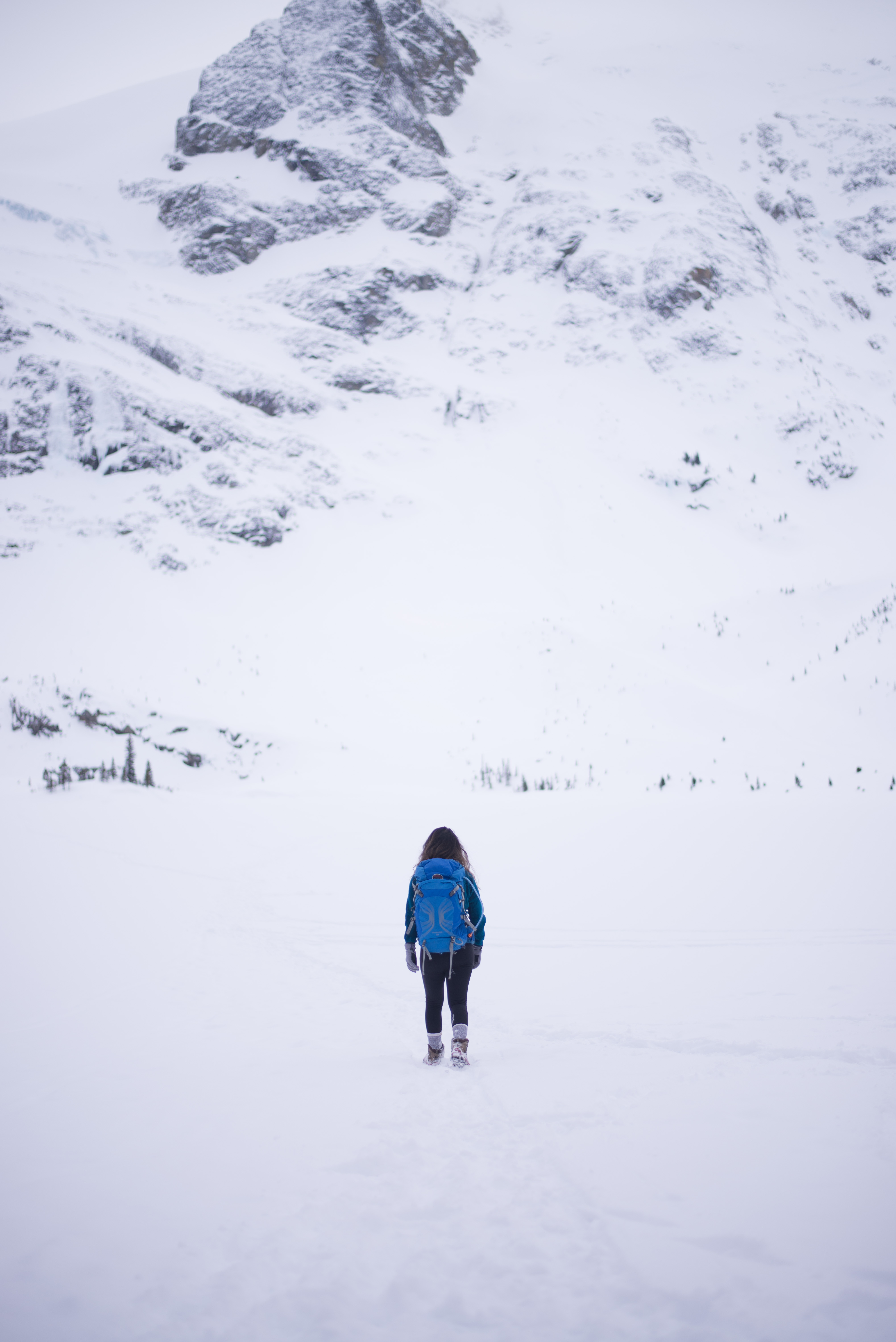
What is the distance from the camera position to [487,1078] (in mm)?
3412

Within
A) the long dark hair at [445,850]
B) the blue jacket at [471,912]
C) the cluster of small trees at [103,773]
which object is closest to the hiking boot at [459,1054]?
the blue jacket at [471,912]

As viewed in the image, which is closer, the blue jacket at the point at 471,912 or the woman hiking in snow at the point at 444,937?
the woman hiking in snow at the point at 444,937

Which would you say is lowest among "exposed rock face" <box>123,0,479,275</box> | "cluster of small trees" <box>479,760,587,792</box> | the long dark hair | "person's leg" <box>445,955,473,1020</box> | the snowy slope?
"person's leg" <box>445,955,473,1020</box>

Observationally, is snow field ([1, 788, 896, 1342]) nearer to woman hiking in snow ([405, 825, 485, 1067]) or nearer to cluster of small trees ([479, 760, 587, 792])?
woman hiking in snow ([405, 825, 485, 1067])

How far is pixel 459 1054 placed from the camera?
3551mm

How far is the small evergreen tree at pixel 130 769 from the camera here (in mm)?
10352

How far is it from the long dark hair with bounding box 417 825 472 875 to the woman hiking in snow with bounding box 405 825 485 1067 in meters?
0.03

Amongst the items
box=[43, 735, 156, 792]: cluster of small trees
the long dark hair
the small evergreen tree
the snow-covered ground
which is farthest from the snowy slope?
the long dark hair

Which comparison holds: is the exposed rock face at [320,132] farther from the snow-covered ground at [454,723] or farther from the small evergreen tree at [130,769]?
the small evergreen tree at [130,769]

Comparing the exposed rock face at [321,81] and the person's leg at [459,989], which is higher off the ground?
the exposed rock face at [321,81]

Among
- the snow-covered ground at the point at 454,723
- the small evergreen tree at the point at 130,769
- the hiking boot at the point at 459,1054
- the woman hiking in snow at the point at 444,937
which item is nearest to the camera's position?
the snow-covered ground at the point at 454,723

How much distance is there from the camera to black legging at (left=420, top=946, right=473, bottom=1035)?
12.1 ft

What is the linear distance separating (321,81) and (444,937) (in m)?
60.0

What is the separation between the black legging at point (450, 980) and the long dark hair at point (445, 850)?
1.54ft
